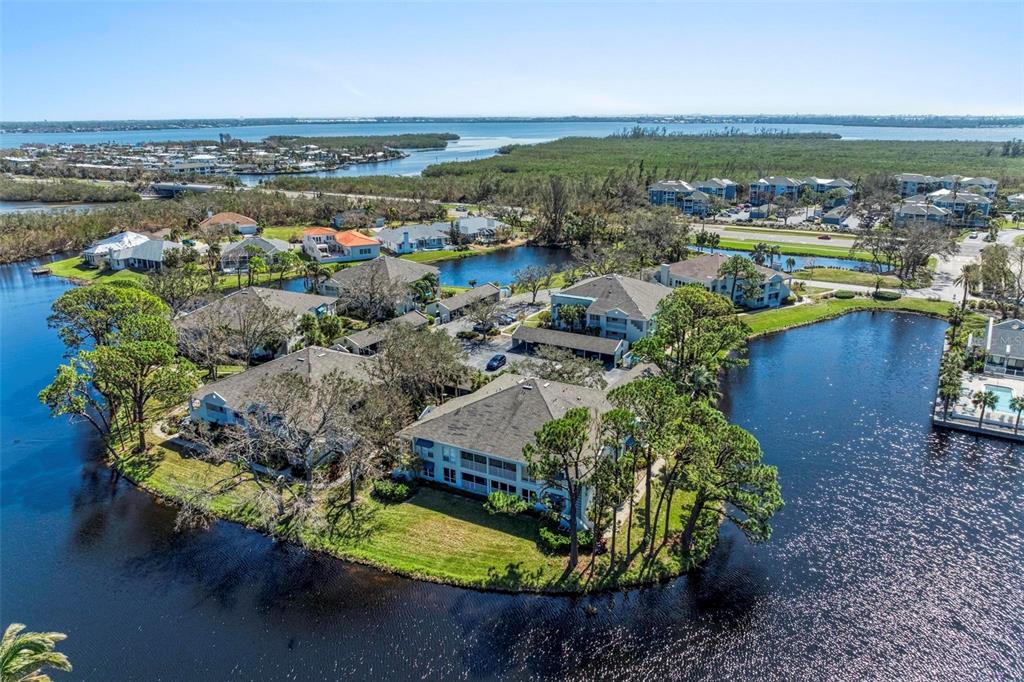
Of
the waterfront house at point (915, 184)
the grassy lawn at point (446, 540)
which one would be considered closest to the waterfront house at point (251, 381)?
the grassy lawn at point (446, 540)

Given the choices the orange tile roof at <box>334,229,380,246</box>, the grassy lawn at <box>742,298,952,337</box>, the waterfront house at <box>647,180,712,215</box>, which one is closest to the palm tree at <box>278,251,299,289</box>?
the orange tile roof at <box>334,229,380,246</box>

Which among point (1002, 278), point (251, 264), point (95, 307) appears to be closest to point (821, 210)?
point (1002, 278)

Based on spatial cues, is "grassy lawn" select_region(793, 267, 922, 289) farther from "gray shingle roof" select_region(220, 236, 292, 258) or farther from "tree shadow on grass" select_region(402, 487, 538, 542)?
"gray shingle roof" select_region(220, 236, 292, 258)

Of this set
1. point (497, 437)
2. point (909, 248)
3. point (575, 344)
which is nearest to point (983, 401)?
point (575, 344)

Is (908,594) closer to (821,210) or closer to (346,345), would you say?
(346,345)

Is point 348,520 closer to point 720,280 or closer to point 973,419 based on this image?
point 973,419

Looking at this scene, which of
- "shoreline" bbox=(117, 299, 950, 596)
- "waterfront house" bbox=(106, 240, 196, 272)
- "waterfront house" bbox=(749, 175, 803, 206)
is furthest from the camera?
"waterfront house" bbox=(749, 175, 803, 206)
